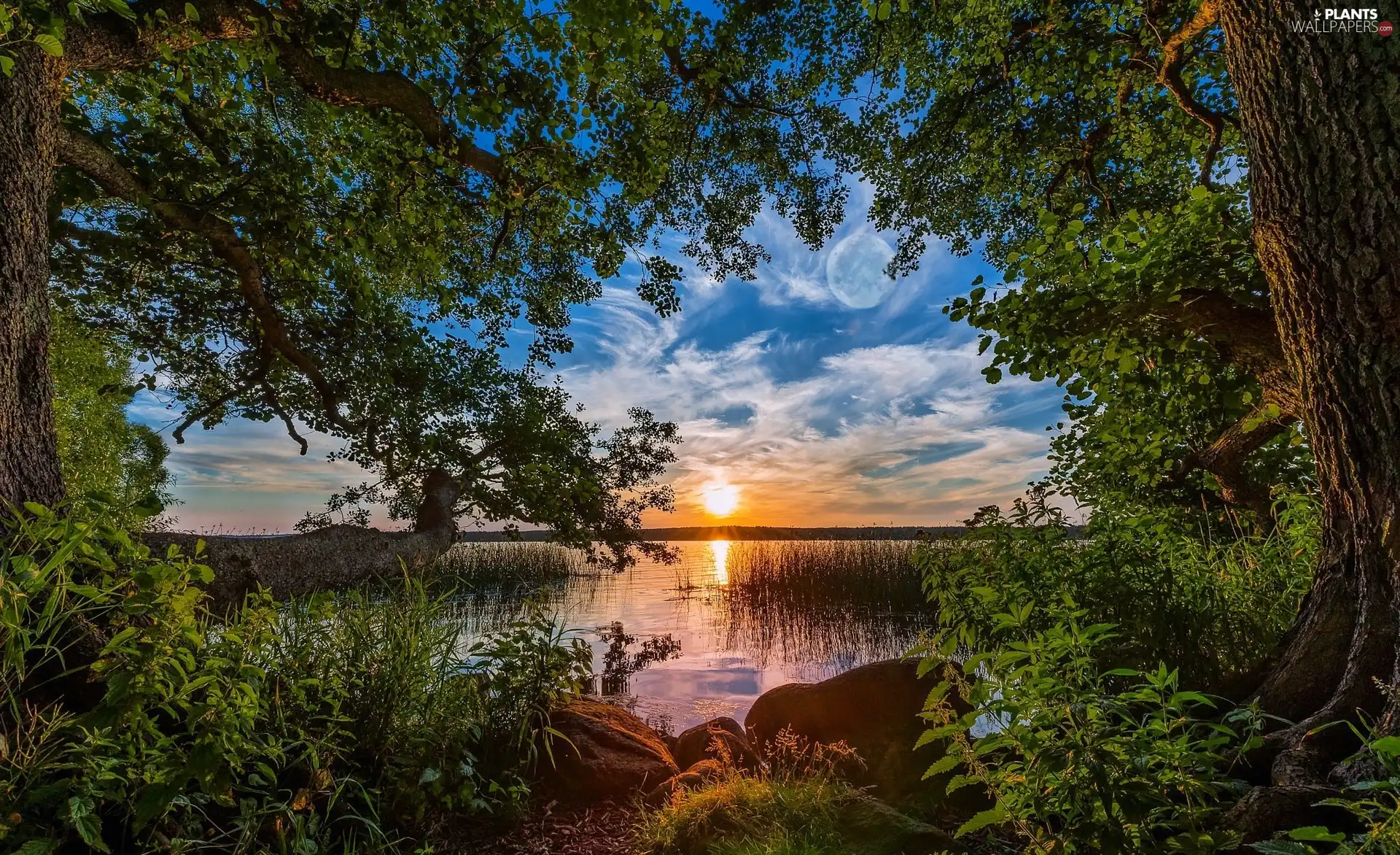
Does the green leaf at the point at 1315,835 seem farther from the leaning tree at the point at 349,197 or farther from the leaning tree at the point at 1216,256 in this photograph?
the leaning tree at the point at 349,197

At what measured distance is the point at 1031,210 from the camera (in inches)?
278

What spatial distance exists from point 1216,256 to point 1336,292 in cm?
129

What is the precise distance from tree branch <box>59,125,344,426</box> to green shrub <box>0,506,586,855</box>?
2.65m

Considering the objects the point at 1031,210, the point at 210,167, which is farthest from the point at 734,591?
the point at 210,167

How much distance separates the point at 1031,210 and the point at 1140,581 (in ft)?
18.0

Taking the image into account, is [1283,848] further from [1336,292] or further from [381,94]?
[381,94]

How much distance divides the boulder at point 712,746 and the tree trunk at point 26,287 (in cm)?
398

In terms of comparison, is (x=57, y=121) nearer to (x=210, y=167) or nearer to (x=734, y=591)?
(x=210, y=167)

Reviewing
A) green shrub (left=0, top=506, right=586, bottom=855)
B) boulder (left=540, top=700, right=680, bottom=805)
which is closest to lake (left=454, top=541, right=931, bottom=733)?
boulder (left=540, top=700, right=680, bottom=805)

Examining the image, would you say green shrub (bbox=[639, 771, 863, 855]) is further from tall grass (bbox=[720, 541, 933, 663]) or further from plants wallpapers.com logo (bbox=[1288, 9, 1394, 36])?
tall grass (bbox=[720, 541, 933, 663])

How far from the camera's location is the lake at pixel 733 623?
728 cm

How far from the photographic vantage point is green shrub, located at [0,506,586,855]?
63.6 inches

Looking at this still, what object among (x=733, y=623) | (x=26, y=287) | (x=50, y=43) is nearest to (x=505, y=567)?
(x=733, y=623)

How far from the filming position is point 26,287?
237 centimetres
